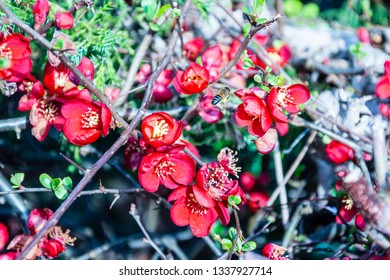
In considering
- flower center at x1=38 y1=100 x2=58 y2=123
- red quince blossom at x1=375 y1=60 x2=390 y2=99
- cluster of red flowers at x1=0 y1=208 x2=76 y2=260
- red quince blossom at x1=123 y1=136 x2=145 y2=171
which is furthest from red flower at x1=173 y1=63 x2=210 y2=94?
red quince blossom at x1=375 y1=60 x2=390 y2=99

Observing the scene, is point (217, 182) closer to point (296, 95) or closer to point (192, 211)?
point (192, 211)

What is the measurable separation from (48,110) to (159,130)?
0.28m

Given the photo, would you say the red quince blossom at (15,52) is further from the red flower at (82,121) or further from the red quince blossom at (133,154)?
the red quince blossom at (133,154)

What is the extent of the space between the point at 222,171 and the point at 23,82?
48 centimetres

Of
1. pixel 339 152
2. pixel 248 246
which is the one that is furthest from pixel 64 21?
pixel 339 152

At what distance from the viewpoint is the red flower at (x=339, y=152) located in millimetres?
1174

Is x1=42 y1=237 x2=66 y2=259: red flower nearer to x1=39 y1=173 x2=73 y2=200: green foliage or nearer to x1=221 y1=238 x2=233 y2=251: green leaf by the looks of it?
x1=39 y1=173 x2=73 y2=200: green foliage

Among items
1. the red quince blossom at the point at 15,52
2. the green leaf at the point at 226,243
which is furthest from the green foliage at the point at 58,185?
the green leaf at the point at 226,243

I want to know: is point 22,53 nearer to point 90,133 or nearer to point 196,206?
point 90,133

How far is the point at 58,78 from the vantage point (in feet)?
3.27

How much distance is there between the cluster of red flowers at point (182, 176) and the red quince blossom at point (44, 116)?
21 cm

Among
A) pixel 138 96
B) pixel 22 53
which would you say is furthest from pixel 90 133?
pixel 138 96

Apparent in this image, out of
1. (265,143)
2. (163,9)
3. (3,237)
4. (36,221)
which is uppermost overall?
(163,9)

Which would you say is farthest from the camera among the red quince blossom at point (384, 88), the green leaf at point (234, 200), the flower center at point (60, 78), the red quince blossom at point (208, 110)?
the red quince blossom at point (384, 88)
